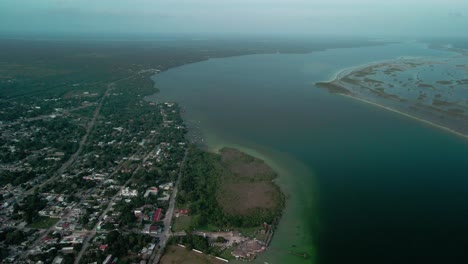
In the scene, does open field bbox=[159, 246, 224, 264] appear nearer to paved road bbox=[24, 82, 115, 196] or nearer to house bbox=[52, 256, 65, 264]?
house bbox=[52, 256, 65, 264]

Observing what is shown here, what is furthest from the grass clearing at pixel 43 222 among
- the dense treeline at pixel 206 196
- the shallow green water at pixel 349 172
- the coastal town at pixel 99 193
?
the shallow green water at pixel 349 172

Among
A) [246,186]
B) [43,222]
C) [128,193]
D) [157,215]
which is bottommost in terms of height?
[43,222]

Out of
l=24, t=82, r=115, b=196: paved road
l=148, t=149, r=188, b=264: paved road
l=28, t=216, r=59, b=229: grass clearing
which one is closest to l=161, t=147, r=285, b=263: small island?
l=148, t=149, r=188, b=264: paved road

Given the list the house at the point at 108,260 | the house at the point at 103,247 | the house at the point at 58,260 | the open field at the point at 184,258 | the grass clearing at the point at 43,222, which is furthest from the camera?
the grass clearing at the point at 43,222

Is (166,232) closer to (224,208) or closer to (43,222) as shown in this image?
(224,208)

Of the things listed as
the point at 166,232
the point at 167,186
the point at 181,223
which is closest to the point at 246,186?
the point at 167,186

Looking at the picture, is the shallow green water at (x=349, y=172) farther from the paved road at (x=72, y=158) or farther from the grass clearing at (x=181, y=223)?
the paved road at (x=72, y=158)
